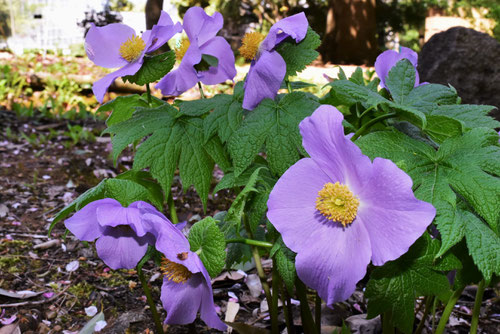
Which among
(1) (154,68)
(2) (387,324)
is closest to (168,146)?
(1) (154,68)

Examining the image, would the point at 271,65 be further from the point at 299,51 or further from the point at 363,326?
the point at 363,326

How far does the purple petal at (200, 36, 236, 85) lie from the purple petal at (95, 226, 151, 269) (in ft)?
1.04

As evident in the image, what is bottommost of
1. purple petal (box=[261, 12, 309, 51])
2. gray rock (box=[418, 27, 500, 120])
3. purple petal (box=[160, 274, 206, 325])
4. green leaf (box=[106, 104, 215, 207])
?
gray rock (box=[418, 27, 500, 120])

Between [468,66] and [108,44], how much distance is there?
110 inches

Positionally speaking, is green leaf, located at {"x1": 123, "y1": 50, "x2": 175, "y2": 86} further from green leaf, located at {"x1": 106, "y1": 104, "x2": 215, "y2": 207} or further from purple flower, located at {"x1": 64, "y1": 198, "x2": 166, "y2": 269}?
purple flower, located at {"x1": 64, "y1": 198, "x2": 166, "y2": 269}

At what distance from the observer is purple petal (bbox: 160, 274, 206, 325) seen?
2.44ft

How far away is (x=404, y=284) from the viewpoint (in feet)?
2.31

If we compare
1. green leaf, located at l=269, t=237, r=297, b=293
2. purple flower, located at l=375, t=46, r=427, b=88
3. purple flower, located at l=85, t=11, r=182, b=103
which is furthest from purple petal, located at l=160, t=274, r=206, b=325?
purple flower, located at l=375, t=46, r=427, b=88

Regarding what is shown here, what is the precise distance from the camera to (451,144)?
2.24 feet

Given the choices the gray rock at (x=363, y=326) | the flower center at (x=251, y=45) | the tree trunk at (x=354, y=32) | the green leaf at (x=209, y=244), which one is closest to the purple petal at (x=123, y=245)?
the green leaf at (x=209, y=244)

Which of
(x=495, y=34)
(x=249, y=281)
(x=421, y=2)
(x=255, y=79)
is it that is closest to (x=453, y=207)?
(x=255, y=79)

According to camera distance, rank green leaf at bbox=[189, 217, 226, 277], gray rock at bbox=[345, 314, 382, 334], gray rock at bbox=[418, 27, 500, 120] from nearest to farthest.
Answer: green leaf at bbox=[189, 217, 226, 277] → gray rock at bbox=[345, 314, 382, 334] → gray rock at bbox=[418, 27, 500, 120]

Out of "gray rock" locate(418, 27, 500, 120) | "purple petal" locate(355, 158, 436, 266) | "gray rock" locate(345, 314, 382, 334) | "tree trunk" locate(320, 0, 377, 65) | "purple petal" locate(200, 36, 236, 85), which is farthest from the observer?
"tree trunk" locate(320, 0, 377, 65)

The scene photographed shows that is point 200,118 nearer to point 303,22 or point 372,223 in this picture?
point 303,22
